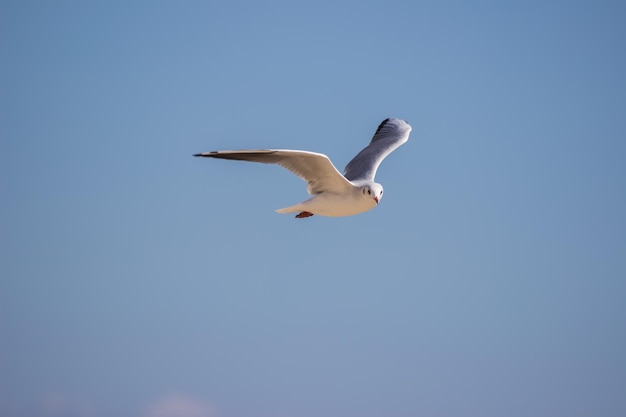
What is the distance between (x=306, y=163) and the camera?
11195 mm

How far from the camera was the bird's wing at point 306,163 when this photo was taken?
34.6ft

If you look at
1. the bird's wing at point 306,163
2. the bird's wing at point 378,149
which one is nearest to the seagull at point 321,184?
the bird's wing at point 306,163

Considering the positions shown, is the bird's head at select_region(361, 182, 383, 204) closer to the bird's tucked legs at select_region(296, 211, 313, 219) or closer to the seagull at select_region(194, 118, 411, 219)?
the seagull at select_region(194, 118, 411, 219)

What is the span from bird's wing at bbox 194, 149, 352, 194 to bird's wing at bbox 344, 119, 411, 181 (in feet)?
3.98

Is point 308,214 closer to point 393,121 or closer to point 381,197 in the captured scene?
point 381,197

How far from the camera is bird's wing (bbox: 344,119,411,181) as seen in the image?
13.1 m

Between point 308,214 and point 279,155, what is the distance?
1417mm

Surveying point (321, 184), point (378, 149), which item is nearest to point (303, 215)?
point (321, 184)

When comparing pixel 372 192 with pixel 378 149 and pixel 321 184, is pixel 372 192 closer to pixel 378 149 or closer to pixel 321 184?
pixel 321 184

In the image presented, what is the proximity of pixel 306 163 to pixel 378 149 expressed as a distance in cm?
325

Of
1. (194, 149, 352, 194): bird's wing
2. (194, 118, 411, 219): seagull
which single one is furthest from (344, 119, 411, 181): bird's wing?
(194, 149, 352, 194): bird's wing

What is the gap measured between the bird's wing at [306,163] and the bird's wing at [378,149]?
3.98 ft

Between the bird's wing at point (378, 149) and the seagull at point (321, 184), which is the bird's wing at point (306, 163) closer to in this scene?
the seagull at point (321, 184)

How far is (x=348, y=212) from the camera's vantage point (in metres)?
11.8
